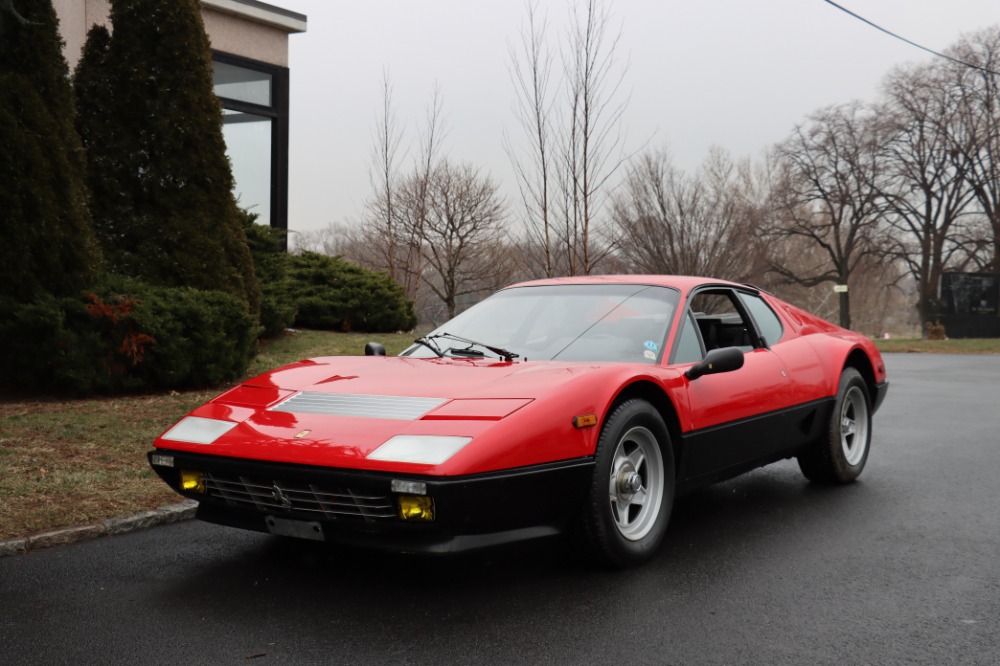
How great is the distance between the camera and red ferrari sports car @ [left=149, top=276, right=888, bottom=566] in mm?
3385

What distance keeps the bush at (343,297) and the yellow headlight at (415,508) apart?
11.5 meters

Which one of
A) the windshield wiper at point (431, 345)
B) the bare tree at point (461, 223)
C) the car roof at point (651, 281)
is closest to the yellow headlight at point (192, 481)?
the windshield wiper at point (431, 345)

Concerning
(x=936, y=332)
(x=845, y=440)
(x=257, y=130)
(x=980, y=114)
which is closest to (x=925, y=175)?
(x=980, y=114)

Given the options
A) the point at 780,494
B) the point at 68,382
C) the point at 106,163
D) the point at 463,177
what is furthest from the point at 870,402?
the point at 463,177

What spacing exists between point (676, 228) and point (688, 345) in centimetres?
2734

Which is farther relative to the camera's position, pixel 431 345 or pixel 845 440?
pixel 845 440

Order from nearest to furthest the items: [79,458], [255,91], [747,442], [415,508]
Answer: [415,508] < [747,442] < [79,458] < [255,91]

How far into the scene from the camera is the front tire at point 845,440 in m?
5.74

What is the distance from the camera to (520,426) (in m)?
3.49

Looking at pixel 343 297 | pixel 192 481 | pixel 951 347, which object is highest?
pixel 343 297

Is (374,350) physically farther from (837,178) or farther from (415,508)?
(837,178)

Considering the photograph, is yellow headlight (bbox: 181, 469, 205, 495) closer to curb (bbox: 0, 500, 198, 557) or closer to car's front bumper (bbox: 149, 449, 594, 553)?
car's front bumper (bbox: 149, 449, 594, 553)

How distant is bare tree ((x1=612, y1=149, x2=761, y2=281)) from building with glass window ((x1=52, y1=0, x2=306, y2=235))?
15.9 m

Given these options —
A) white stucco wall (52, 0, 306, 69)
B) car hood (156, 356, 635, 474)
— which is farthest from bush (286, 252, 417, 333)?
car hood (156, 356, 635, 474)
